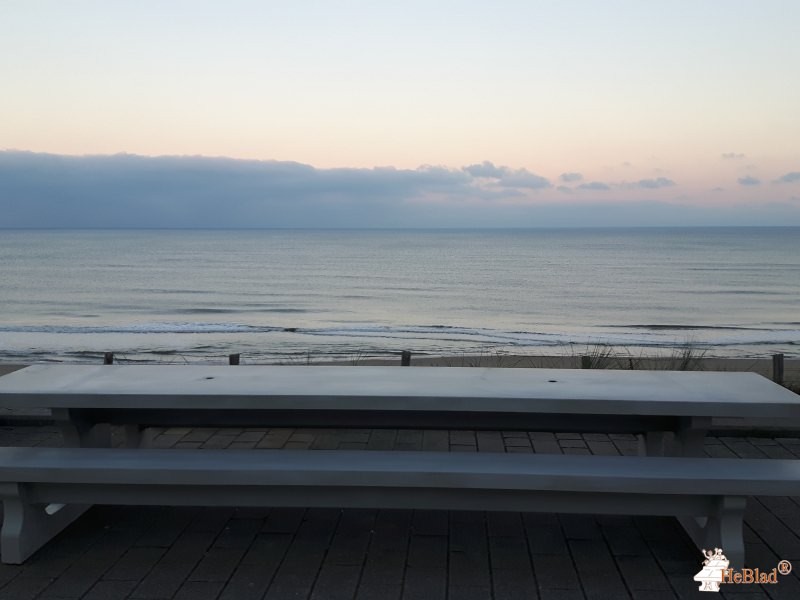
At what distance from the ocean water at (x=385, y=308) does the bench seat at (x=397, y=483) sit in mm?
10708

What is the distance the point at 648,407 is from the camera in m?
3.38

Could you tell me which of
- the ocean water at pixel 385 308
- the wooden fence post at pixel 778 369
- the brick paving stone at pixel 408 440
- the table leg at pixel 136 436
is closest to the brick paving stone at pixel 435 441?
the brick paving stone at pixel 408 440

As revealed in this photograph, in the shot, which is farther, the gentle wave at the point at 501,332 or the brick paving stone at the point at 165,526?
the gentle wave at the point at 501,332

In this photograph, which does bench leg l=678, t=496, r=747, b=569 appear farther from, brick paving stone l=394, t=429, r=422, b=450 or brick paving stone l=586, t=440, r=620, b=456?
brick paving stone l=394, t=429, r=422, b=450

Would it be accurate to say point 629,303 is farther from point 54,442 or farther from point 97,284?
point 54,442

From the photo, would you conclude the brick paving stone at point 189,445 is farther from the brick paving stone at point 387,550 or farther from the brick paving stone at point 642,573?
the brick paving stone at point 642,573

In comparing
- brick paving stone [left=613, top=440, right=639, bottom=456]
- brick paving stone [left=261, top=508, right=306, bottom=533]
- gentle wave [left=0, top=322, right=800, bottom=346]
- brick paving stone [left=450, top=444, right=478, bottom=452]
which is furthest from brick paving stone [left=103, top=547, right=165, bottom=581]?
gentle wave [left=0, top=322, right=800, bottom=346]

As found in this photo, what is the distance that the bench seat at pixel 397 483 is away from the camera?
3.25m

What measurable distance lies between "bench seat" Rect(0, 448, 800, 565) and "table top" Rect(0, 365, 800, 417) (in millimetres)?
227

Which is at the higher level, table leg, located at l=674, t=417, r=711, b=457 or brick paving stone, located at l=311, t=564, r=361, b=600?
table leg, located at l=674, t=417, r=711, b=457

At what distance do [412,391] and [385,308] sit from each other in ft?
84.1

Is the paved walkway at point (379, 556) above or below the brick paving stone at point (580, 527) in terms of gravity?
above

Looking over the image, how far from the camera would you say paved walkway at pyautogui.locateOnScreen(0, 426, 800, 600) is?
317 cm

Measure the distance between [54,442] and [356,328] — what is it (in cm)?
1769
